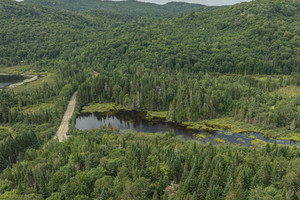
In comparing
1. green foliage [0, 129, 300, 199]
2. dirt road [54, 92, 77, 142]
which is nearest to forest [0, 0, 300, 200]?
green foliage [0, 129, 300, 199]

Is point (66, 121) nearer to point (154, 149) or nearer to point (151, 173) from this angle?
point (154, 149)

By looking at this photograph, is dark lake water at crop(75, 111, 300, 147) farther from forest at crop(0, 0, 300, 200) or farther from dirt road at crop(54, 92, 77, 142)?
forest at crop(0, 0, 300, 200)

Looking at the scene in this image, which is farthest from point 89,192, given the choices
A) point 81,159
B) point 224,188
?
point 224,188

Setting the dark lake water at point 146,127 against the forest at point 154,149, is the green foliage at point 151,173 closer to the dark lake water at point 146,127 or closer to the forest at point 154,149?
the forest at point 154,149

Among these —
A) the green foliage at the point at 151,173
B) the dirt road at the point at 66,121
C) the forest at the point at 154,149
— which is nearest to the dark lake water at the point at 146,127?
the dirt road at the point at 66,121

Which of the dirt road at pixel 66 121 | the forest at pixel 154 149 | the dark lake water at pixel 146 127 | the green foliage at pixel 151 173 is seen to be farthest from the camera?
the dirt road at pixel 66 121

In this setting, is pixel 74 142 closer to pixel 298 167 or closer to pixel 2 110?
pixel 2 110
